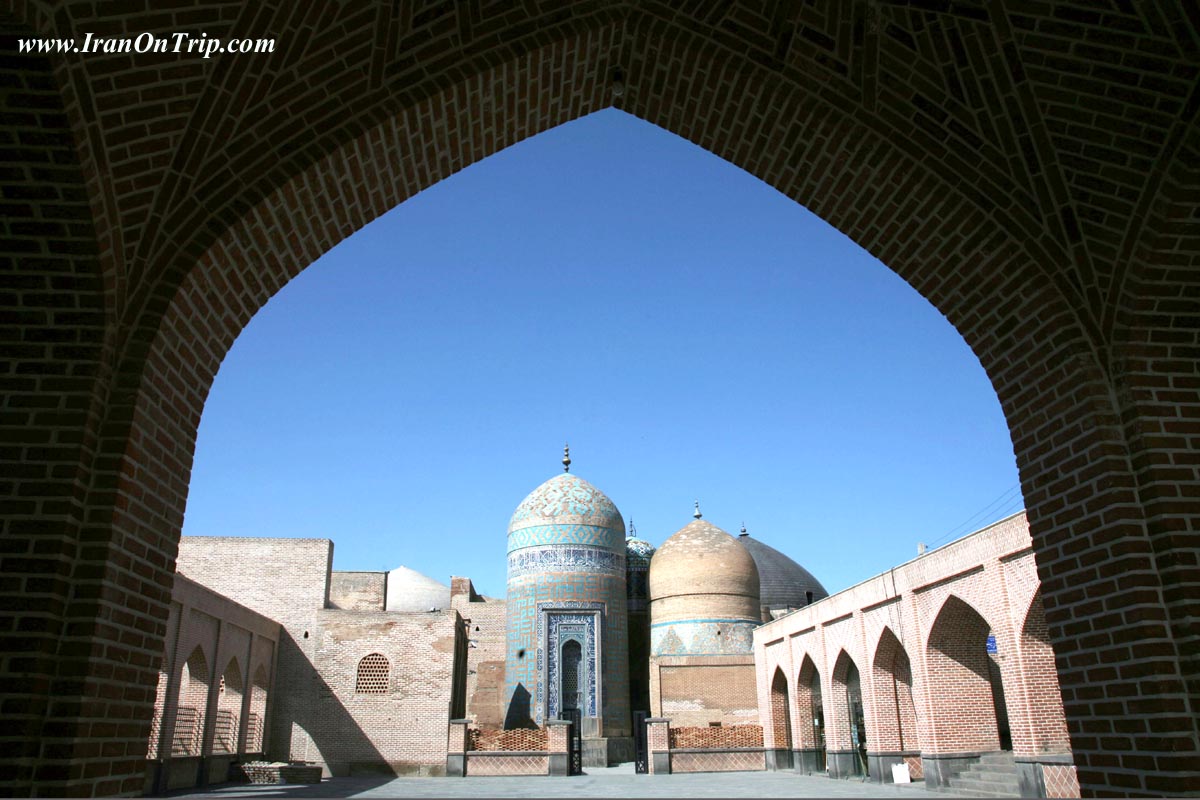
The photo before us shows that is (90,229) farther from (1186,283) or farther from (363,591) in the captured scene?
(363,591)

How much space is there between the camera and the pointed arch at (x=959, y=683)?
1213 centimetres

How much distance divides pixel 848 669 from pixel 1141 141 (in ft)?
46.8

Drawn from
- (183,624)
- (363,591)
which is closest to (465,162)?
(183,624)

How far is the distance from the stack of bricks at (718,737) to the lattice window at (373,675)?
654 cm

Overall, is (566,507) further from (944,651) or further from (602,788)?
(944,651)

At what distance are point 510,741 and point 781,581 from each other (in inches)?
463

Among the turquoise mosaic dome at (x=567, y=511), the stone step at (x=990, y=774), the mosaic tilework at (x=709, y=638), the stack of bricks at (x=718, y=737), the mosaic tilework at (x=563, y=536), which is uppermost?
the turquoise mosaic dome at (x=567, y=511)

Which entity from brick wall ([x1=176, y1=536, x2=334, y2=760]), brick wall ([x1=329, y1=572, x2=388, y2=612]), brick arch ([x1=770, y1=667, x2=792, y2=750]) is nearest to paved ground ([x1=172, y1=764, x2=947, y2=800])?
brick arch ([x1=770, y1=667, x2=792, y2=750])

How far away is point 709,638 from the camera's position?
22047mm

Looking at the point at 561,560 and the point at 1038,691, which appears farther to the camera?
the point at 561,560

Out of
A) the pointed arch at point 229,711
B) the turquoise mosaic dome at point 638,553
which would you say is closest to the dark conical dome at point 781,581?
the turquoise mosaic dome at point 638,553

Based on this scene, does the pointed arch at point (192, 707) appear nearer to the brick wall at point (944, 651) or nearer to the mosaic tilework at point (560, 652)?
the mosaic tilework at point (560, 652)

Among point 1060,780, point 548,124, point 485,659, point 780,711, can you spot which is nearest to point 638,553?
point 485,659

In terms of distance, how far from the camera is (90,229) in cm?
297
